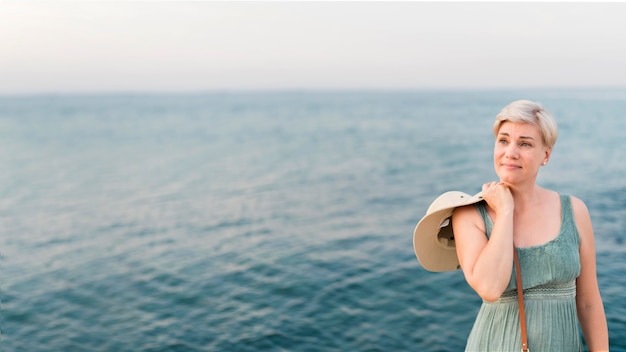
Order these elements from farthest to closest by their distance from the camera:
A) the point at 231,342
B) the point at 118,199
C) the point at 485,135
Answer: the point at 485,135 → the point at 118,199 → the point at 231,342

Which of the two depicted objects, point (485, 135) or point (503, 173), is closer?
point (503, 173)

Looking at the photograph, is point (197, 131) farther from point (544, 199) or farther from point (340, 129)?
point (544, 199)

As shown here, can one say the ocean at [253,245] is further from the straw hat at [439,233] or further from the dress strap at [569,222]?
the dress strap at [569,222]

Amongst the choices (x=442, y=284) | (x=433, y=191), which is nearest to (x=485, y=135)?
(x=433, y=191)

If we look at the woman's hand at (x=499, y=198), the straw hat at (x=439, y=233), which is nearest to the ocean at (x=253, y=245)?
the straw hat at (x=439, y=233)

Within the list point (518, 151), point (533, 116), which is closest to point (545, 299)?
point (518, 151)

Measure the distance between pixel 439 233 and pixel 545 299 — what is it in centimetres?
58

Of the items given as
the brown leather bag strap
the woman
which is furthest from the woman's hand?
the brown leather bag strap

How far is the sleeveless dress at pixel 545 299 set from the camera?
2623 millimetres

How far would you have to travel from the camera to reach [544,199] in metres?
2.78

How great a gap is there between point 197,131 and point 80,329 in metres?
45.5

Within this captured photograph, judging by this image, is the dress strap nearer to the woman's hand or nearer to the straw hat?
the woman's hand

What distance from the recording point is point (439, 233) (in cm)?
297

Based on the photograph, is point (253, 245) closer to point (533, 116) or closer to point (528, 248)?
point (528, 248)
